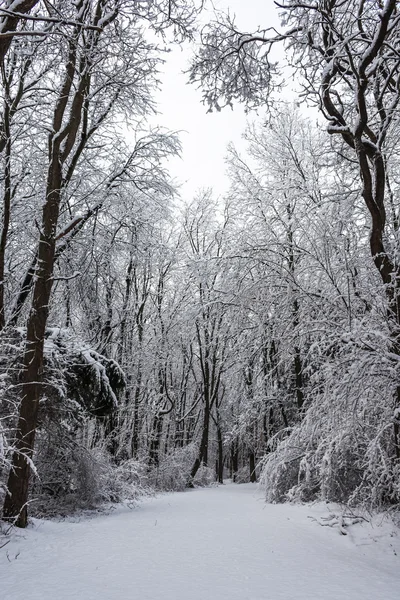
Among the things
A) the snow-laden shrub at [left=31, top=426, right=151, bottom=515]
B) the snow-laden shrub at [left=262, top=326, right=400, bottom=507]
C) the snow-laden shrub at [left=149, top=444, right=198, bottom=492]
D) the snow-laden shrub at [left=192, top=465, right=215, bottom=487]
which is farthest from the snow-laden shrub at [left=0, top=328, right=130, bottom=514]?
the snow-laden shrub at [left=192, top=465, right=215, bottom=487]

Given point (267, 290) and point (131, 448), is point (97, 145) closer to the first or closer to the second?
point (267, 290)

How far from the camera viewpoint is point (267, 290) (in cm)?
830

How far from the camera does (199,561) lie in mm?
3783

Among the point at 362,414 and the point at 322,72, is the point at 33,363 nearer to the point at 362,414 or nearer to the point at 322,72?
the point at 362,414

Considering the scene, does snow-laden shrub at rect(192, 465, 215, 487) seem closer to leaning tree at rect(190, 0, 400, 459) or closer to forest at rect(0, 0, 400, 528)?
forest at rect(0, 0, 400, 528)

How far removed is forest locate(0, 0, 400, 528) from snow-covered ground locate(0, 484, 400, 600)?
69 centimetres

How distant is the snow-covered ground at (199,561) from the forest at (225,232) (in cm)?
69

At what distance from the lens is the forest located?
486cm

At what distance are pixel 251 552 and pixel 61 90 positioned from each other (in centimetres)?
681

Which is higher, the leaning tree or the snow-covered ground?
the leaning tree

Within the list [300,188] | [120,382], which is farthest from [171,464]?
[300,188]

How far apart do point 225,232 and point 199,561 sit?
32.1 feet

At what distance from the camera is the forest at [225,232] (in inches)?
191

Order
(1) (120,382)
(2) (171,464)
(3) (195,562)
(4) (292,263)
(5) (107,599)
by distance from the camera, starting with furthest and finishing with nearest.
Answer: (2) (171,464), (4) (292,263), (1) (120,382), (3) (195,562), (5) (107,599)
